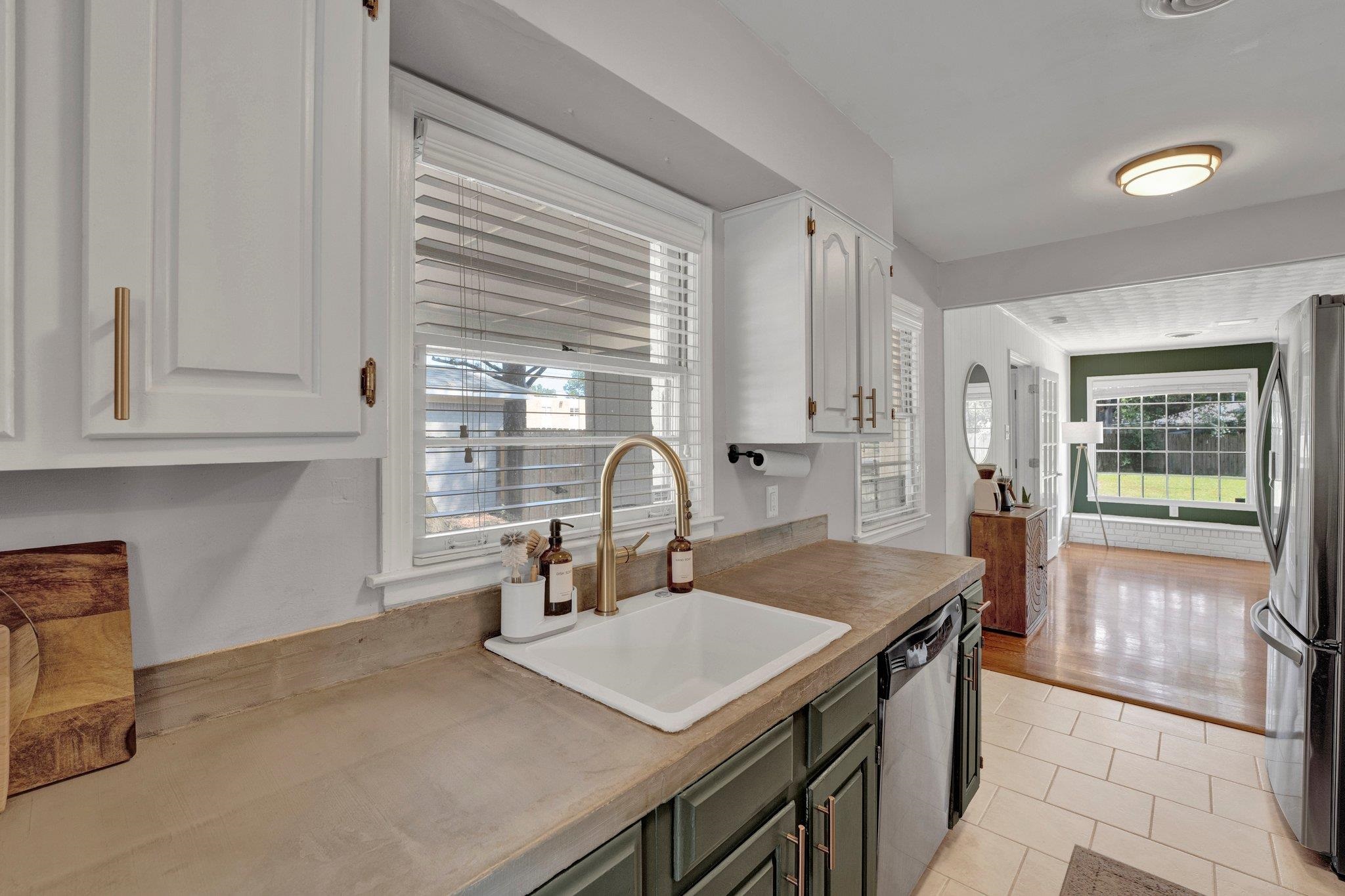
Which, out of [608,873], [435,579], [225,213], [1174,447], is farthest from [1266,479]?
[1174,447]

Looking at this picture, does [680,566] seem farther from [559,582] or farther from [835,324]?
[835,324]

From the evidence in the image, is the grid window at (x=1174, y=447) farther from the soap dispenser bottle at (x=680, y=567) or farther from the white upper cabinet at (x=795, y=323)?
the soap dispenser bottle at (x=680, y=567)

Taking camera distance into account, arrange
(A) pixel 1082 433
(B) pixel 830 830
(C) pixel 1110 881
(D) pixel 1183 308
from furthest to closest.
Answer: (A) pixel 1082 433 → (D) pixel 1183 308 → (C) pixel 1110 881 → (B) pixel 830 830

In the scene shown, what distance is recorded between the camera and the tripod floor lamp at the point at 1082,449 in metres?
6.95

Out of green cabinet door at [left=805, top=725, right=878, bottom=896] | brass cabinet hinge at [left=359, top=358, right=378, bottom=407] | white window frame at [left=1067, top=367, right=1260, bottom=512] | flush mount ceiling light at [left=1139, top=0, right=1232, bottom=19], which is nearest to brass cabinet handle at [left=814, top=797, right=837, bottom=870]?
green cabinet door at [left=805, top=725, right=878, bottom=896]

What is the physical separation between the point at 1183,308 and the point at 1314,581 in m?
4.04

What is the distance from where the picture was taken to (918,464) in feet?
12.1

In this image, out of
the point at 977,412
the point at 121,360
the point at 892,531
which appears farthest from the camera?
the point at 977,412

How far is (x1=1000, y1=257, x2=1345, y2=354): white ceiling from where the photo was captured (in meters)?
4.08

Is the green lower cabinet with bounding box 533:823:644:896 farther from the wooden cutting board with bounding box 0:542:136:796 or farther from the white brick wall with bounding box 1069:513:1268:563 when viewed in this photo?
the white brick wall with bounding box 1069:513:1268:563

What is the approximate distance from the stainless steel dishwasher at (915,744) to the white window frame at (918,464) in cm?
120

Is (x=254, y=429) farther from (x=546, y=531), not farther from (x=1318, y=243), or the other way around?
(x=1318, y=243)

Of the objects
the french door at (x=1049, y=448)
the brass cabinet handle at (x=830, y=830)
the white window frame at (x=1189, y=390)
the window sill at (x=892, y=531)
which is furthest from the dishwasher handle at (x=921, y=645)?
the white window frame at (x=1189, y=390)

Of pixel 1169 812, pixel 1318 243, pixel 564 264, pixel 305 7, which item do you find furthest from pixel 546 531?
pixel 1318 243
